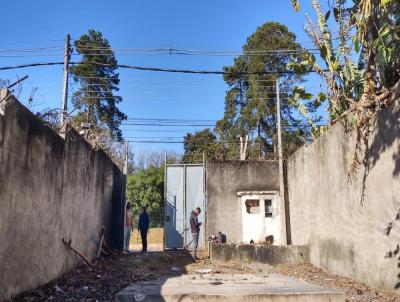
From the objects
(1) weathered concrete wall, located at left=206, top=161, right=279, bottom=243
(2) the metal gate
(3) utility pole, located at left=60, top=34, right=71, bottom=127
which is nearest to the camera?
(3) utility pole, located at left=60, top=34, right=71, bottom=127

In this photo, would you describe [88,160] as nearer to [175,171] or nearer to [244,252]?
[244,252]

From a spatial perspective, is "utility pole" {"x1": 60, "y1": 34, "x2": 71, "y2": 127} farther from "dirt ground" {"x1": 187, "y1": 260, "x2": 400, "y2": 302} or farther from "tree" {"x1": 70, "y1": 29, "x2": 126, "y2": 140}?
"tree" {"x1": 70, "y1": 29, "x2": 126, "y2": 140}

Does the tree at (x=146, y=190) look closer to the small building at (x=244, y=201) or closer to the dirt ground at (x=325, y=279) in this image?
the small building at (x=244, y=201)

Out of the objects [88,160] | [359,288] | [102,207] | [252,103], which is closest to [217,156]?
[102,207]

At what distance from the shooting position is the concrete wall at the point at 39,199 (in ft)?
18.3

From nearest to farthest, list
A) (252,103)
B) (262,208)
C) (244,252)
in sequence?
(244,252) < (262,208) < (252,103)

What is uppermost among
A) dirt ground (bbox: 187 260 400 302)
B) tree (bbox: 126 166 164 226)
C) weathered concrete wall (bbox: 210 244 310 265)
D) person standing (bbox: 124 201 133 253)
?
tree (bbox: 126 166 164 226)

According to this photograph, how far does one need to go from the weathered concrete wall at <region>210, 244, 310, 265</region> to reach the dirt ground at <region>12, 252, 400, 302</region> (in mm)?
291

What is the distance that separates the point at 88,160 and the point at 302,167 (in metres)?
6.24

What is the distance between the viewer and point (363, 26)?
683cm

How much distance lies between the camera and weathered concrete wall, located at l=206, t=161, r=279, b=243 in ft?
50.5

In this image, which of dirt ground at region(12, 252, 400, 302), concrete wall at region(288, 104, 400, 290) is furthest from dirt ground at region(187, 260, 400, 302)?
concrete wall at region(288, 104, 400, 290)

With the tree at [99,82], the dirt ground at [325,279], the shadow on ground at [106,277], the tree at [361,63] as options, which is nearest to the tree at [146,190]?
the tree at [99,82]

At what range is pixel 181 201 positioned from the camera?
16.4 m
